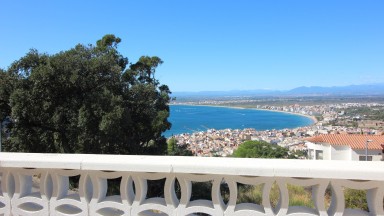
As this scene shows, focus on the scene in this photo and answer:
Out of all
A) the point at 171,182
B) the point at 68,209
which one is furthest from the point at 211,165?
the point at 68,209

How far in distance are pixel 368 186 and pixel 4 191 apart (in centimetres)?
274

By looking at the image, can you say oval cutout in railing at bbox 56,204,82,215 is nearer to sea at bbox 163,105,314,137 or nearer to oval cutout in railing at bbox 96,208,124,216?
oval cutout in railing at bbox 96,208,124,216

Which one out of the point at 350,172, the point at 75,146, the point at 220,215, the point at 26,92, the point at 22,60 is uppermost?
the point at 22,60

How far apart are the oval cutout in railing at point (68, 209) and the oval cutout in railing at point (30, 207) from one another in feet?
0.65

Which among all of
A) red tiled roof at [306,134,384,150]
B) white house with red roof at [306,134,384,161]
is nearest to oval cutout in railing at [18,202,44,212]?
white house with red roof at [306,134,384,161]

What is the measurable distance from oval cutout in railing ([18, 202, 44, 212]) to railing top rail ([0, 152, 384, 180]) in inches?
14.0

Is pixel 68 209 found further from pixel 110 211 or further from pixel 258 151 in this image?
pixel 258 151

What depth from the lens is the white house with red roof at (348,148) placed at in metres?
21.9

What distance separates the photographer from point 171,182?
2359 mm

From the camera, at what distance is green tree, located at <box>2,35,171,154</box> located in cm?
1084

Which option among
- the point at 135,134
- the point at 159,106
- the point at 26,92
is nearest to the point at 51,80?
the point at 26,92

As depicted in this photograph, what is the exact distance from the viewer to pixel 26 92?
10727 millimetres

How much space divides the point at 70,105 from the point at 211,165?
1010cm

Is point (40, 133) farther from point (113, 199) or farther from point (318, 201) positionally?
point (318, 201)
